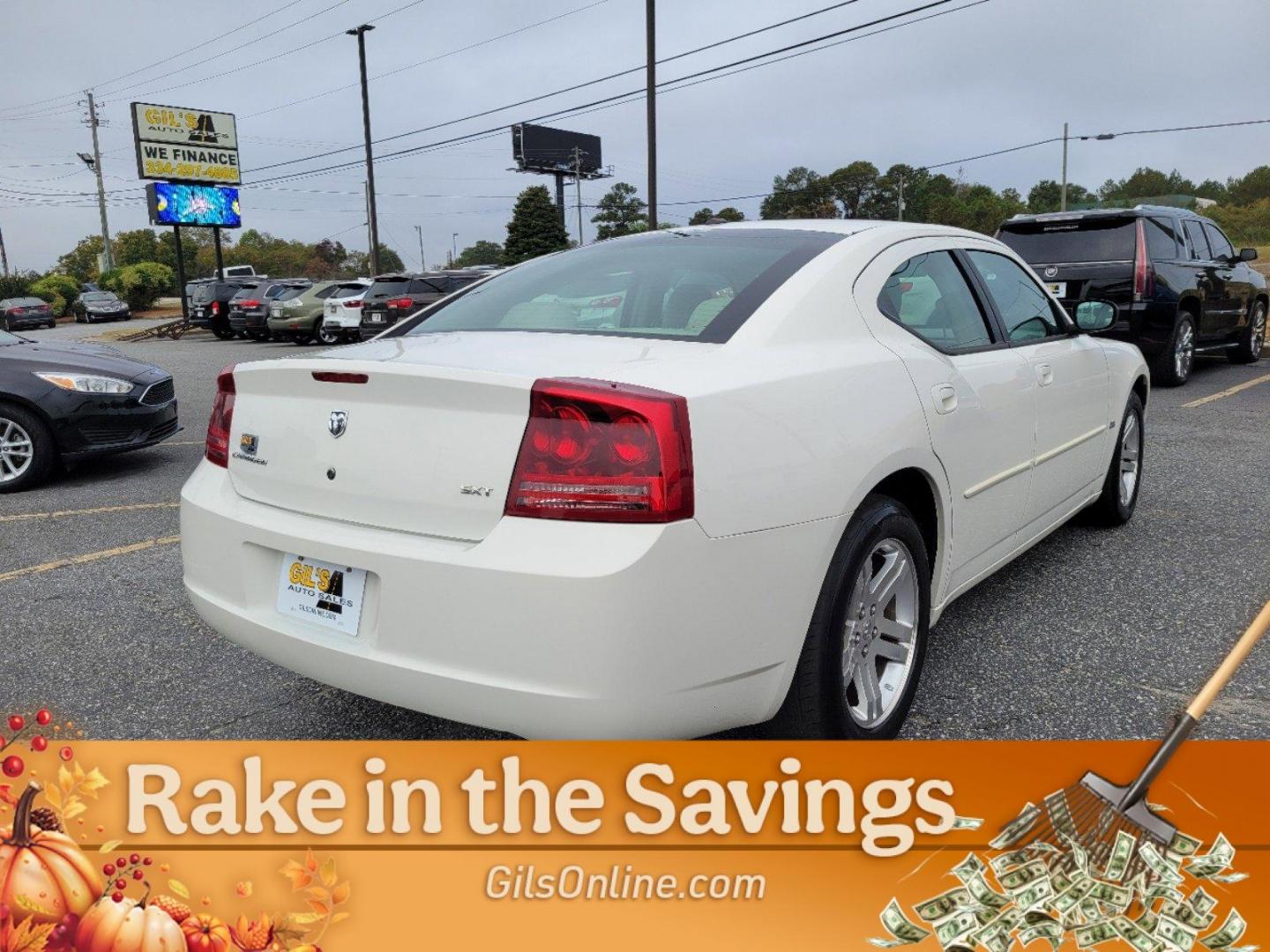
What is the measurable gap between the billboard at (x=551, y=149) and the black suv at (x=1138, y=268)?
6081 centimetres

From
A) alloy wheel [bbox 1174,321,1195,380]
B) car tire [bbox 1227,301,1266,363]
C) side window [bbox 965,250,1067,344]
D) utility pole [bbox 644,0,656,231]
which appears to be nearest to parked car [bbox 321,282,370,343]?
utility pole [bbox 644,0,656,231]

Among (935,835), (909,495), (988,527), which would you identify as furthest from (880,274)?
(935,835)

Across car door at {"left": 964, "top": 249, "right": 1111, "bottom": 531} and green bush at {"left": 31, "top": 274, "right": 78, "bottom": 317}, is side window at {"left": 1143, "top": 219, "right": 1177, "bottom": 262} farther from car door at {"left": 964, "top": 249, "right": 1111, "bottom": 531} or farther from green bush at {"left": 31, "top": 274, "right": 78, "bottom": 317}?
green bush at {"left": 31, "top": 274, "right": 78, "bottom": 317}

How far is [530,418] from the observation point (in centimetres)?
207

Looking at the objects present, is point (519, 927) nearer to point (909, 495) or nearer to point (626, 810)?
point (626, 810)

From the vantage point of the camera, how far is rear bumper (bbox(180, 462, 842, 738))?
1958 mm

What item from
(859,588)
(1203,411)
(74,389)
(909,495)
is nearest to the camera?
(859,588)

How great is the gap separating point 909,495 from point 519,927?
5.01 feet

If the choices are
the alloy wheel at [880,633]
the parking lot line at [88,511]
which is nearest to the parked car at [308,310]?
the parking lot line at [88,511]

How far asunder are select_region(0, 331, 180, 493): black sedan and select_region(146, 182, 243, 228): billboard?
33.4 meters

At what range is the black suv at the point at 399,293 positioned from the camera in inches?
755

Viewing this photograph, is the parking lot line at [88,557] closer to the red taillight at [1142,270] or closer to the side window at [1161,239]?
the red taillight at [1142,270]

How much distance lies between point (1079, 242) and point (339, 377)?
29.3ft

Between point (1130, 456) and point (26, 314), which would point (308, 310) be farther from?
point (26, 314)
